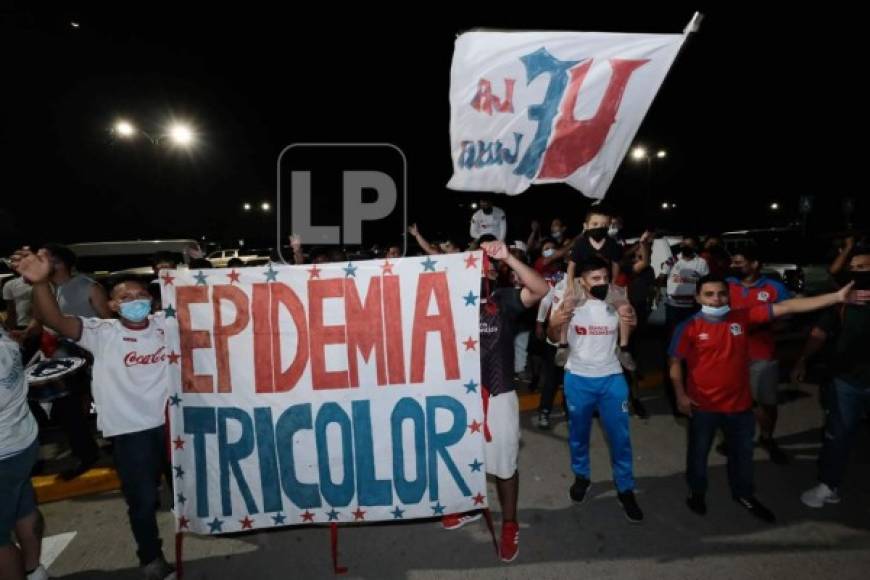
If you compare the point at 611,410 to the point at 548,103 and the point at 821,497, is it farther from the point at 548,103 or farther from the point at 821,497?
the point at 548,103

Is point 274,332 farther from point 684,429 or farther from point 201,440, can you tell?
point 684,429

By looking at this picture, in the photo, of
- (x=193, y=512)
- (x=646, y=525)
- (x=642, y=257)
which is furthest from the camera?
(x=642, y=257)

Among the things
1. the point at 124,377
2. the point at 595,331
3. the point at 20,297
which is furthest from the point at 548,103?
the point at 20,297

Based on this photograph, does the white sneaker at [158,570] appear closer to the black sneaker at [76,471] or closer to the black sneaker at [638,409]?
the black sneaker at [76,471]

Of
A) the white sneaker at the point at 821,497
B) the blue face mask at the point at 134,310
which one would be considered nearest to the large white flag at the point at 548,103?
the blue face mask at the point at 134,310

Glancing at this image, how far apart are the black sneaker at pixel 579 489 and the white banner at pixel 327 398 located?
1.14 m

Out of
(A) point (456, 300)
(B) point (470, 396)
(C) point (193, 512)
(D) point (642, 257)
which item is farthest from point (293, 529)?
(D) point (642, 257)

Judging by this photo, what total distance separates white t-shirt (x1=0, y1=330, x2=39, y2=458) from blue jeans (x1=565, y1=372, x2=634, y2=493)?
143 inches

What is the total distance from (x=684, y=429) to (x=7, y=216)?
34.2m

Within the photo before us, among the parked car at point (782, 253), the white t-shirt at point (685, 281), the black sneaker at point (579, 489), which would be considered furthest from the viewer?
the parked car at point (782, 253)

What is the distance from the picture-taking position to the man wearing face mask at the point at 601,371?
12.5ft

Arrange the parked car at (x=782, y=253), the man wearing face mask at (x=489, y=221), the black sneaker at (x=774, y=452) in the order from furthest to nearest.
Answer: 1. the parked car at (x=782, y=253)
2. the man wearing face mask at (x=489, y=221)
3. the black sneaker at (x=774, y=452)

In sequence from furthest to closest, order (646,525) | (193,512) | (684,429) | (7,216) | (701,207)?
(701,207) < (7,216) < (684,429) < (646,525) < (193,512)

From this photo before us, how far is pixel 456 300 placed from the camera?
3.29 meters
